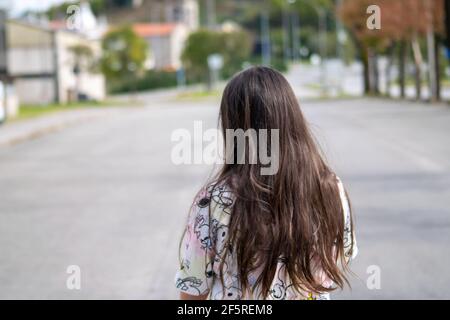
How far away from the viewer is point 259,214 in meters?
2.78

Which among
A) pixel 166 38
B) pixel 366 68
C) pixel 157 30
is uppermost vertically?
pixel 157 30

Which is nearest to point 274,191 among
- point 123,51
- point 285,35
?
point 123,51

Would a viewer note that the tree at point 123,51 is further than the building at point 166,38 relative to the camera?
No

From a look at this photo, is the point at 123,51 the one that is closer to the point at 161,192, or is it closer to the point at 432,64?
the point at 432,64

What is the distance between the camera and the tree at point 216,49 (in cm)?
6838

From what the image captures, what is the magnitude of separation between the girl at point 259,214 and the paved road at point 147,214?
0.58 m

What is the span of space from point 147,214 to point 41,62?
61319 millimetres

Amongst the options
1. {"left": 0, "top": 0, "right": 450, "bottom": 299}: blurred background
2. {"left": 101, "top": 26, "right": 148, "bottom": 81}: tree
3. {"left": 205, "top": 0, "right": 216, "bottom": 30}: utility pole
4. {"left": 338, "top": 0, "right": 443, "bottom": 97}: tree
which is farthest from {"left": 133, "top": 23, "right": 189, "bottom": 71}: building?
{"left": 0, "top": 0, "right": 450, "bottom": 299}: blurred background

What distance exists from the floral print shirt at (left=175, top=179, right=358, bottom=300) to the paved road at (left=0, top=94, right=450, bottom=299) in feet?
2.33


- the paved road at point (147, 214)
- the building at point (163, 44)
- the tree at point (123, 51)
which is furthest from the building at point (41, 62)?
the paved road at point (147, 214)

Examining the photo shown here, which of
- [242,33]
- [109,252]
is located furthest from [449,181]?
[242,33]

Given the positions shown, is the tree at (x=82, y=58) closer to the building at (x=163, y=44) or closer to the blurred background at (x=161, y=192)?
the blurred background at (x=161, y=192)
